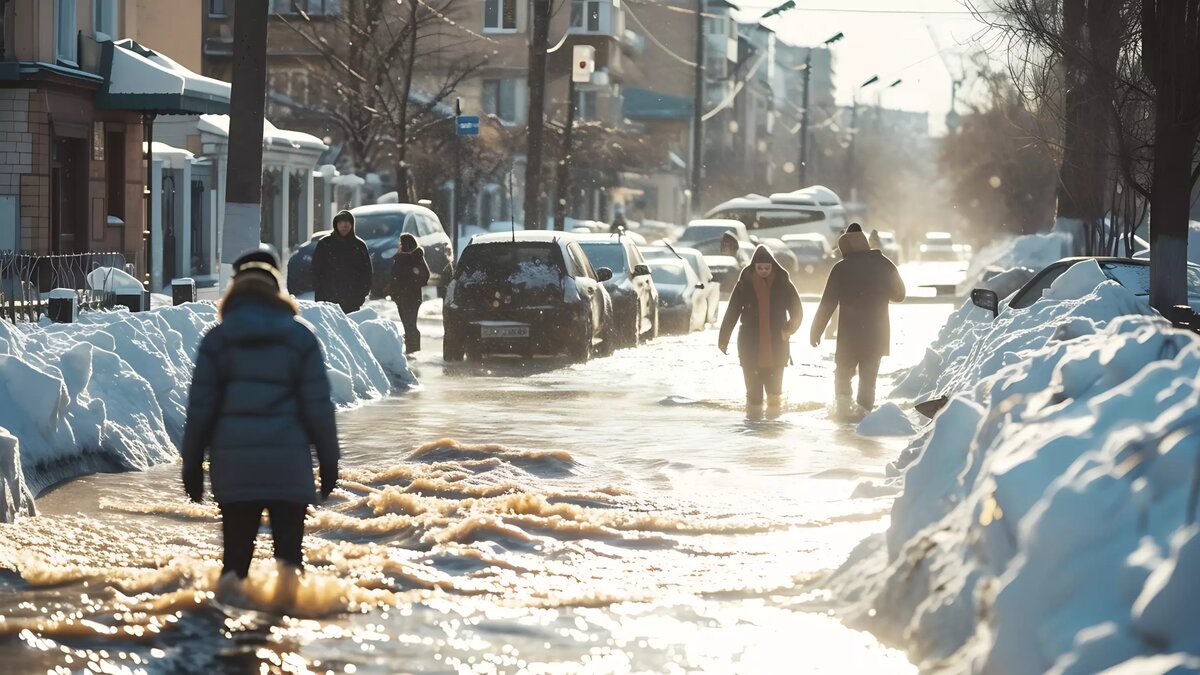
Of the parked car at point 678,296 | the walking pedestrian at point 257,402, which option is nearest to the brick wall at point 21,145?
the parked car at point 678,296

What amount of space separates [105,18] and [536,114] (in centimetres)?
790

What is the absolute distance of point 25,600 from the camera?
7.83 m

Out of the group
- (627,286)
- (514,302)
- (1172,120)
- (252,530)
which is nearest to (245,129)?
(514,302)

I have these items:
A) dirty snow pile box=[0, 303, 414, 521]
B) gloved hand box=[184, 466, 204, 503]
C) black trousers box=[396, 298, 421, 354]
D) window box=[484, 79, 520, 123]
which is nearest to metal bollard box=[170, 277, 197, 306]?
dirty snow pile box=[0, 303, 414, 521]

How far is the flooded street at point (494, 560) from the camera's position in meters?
7.05

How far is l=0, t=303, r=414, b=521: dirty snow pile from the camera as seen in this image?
11.3m

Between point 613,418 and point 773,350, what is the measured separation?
1.49 metres

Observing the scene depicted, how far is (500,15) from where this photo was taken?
267ft

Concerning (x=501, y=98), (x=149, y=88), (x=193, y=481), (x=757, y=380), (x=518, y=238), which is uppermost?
(x=501, y=98)

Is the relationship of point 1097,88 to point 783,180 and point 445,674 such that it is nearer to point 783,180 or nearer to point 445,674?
point 445,674

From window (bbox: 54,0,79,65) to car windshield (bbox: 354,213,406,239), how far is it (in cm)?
640

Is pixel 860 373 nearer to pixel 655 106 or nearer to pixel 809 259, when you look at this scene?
pixel 809 259

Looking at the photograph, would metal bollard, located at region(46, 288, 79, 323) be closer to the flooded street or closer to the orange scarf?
the flooded street

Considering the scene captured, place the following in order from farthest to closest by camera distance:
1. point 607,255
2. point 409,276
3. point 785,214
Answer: point 785,214 < point 607,255 < point 409,276
